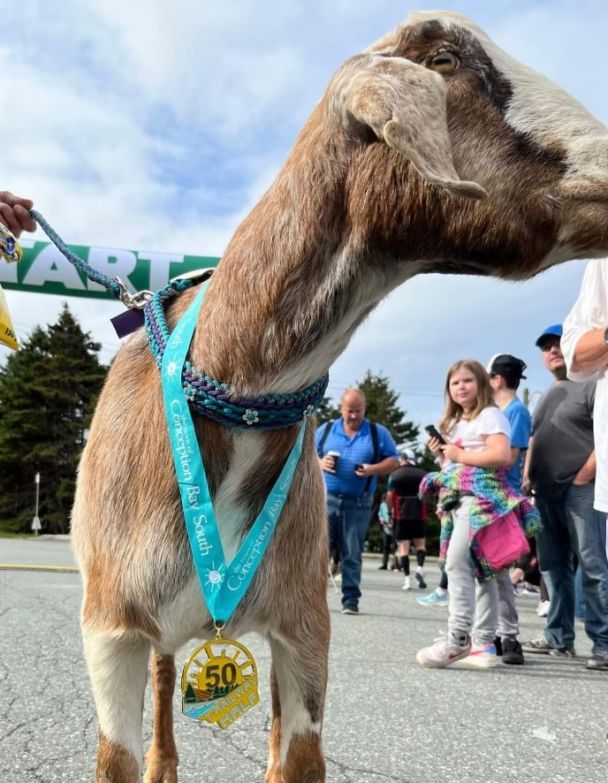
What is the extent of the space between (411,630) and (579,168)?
472cm

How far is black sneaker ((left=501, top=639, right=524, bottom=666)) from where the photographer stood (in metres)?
4.38

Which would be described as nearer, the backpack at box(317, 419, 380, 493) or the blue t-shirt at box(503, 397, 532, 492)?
the blue t-shirt at box(503, 397, 532, 492)

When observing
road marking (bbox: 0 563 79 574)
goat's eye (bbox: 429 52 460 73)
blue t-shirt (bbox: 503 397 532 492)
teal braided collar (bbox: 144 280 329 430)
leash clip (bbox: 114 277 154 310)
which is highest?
goat's eye (bbox: 429 52 460 73)

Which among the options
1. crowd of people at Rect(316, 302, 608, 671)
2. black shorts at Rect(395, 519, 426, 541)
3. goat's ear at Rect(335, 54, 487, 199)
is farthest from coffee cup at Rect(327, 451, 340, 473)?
goat's ear at Rect(335, 54, 487, 199)

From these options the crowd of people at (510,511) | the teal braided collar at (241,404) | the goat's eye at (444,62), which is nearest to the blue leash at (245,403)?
the teal braided collar at (241,404)

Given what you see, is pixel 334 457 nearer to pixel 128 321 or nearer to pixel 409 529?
pixel 409 529

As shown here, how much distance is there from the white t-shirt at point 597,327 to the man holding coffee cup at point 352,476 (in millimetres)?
3473

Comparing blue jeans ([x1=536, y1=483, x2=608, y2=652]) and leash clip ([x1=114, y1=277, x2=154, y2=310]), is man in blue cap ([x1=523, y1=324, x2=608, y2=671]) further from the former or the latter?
leash clip ([x1=114, y1=277, x2=154, y2=310])

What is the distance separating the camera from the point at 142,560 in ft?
5.16

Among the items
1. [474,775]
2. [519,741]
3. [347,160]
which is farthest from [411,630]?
[347,160]

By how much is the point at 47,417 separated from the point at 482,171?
32.5 metres

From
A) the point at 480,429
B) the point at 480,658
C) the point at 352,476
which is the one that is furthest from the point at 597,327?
the point at 352,476

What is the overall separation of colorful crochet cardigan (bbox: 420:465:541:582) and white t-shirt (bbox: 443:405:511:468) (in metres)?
0.16

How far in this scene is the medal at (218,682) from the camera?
1.64 metres
